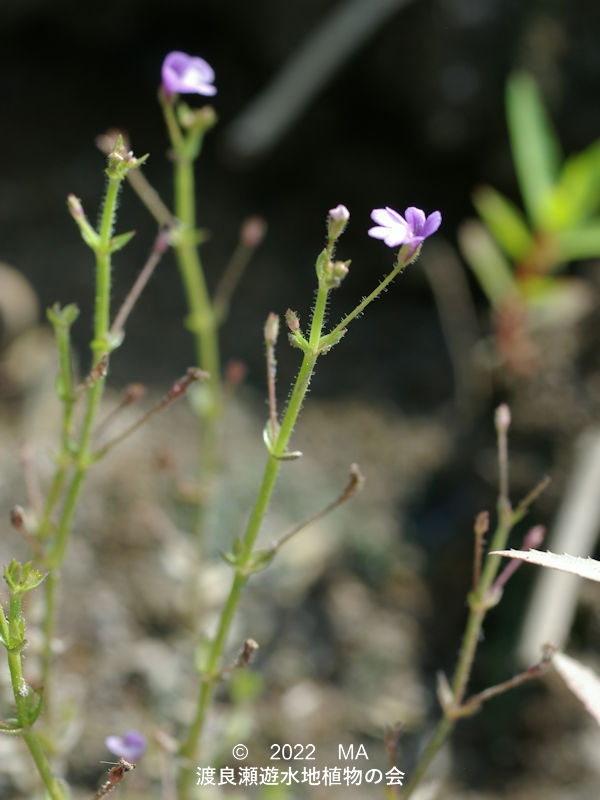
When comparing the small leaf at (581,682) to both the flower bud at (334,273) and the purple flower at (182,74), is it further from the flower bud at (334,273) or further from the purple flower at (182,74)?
the purple flower at (182,74)

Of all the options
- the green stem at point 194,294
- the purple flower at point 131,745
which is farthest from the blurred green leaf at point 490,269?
the purple flower at point 131,745

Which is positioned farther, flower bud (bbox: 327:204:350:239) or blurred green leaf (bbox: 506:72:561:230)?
blurred green leaf (bbox: 506:72:561:230)

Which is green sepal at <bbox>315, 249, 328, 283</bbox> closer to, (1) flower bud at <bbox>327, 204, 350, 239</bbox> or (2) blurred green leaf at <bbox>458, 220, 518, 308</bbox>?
(1) flower bud at <bbox>327, 204, 350, 239</bbox>

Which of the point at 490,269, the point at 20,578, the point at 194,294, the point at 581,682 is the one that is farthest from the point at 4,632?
the point at 490,269

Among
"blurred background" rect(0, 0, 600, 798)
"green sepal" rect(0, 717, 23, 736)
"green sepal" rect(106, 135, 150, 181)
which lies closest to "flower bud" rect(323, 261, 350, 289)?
"green sepal" rect(106, 135, 150, 181)

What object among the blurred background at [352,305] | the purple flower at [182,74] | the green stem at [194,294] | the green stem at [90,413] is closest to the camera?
the green stem at [90,413]

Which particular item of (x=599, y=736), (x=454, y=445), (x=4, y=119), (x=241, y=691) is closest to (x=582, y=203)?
(x=454, y=445)

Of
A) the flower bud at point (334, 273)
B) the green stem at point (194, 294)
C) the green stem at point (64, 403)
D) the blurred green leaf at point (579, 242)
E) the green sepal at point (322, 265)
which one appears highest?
the blurred green leaf at point (579, 242)

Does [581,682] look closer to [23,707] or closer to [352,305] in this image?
[23,707]
